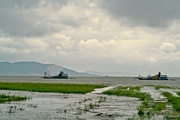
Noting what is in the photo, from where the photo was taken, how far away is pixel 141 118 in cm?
2688

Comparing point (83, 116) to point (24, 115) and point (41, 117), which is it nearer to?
point (41, 117)


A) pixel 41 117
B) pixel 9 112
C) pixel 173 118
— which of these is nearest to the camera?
pixel 173 118

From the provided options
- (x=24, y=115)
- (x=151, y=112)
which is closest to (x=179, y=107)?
(x=151, y=112)

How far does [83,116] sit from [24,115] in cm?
614

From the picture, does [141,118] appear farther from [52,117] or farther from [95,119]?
[52,117]

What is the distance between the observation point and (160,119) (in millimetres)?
26969

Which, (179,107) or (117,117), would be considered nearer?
(117,117)

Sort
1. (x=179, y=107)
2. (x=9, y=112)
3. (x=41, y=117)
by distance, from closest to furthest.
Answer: (x=41, y=117)
(x=9, y=112)
(x=179, y=107)

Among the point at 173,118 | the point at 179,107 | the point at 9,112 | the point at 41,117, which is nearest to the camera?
the point at 173,118

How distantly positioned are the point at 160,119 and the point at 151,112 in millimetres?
4001

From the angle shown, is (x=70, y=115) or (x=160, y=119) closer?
(x=160, y=119)

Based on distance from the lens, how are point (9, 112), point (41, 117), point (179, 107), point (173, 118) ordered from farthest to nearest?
point (179, 107), point (9, 112), point (41, 117), point (173, 118)

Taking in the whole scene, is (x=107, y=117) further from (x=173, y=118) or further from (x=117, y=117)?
(x=173, y=118)

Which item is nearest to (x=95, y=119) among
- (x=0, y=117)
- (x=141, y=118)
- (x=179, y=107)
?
(x=141, y=118)
